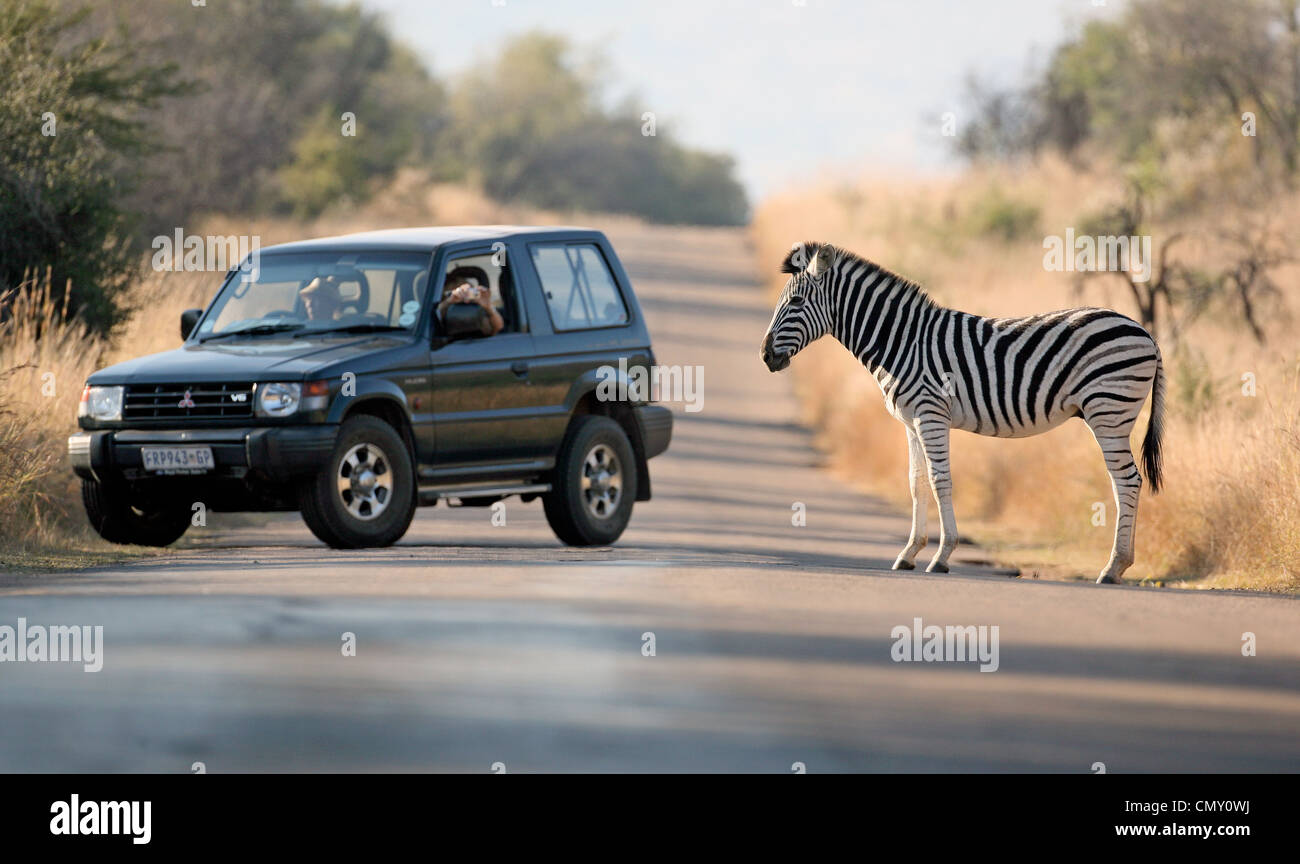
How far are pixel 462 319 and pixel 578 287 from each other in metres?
1.81

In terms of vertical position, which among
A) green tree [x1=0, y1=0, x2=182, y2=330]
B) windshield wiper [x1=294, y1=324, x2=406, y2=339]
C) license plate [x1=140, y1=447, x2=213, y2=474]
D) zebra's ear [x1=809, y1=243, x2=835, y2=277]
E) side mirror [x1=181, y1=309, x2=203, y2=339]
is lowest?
license plate [x1=140, y1=447, x2=213, y2=474]

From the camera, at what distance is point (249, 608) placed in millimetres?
10781

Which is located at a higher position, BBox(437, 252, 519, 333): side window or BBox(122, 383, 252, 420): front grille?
BBox(437, 252, 519, 333): side window

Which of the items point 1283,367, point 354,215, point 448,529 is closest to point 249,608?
point 448,529

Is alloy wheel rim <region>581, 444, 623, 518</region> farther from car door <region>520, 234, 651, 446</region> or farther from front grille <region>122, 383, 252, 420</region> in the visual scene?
front grille <region>122, 383, 252, 420</region>

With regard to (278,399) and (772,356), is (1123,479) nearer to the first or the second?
(772,356)

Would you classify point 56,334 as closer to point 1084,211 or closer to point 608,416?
point 608,416

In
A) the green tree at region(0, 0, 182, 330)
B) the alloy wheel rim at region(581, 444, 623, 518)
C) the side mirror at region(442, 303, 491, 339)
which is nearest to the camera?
the side mirror at region(442, 303, 491, 339)

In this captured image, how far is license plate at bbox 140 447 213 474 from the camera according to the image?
13.3 metres

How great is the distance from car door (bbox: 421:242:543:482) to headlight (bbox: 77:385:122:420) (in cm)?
209

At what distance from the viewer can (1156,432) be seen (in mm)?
15086

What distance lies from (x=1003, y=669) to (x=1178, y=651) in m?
1.09

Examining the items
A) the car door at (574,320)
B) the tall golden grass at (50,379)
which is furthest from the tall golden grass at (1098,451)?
the tall golden grass at (50,379)

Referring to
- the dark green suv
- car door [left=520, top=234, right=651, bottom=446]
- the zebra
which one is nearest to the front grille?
the dark green suv
